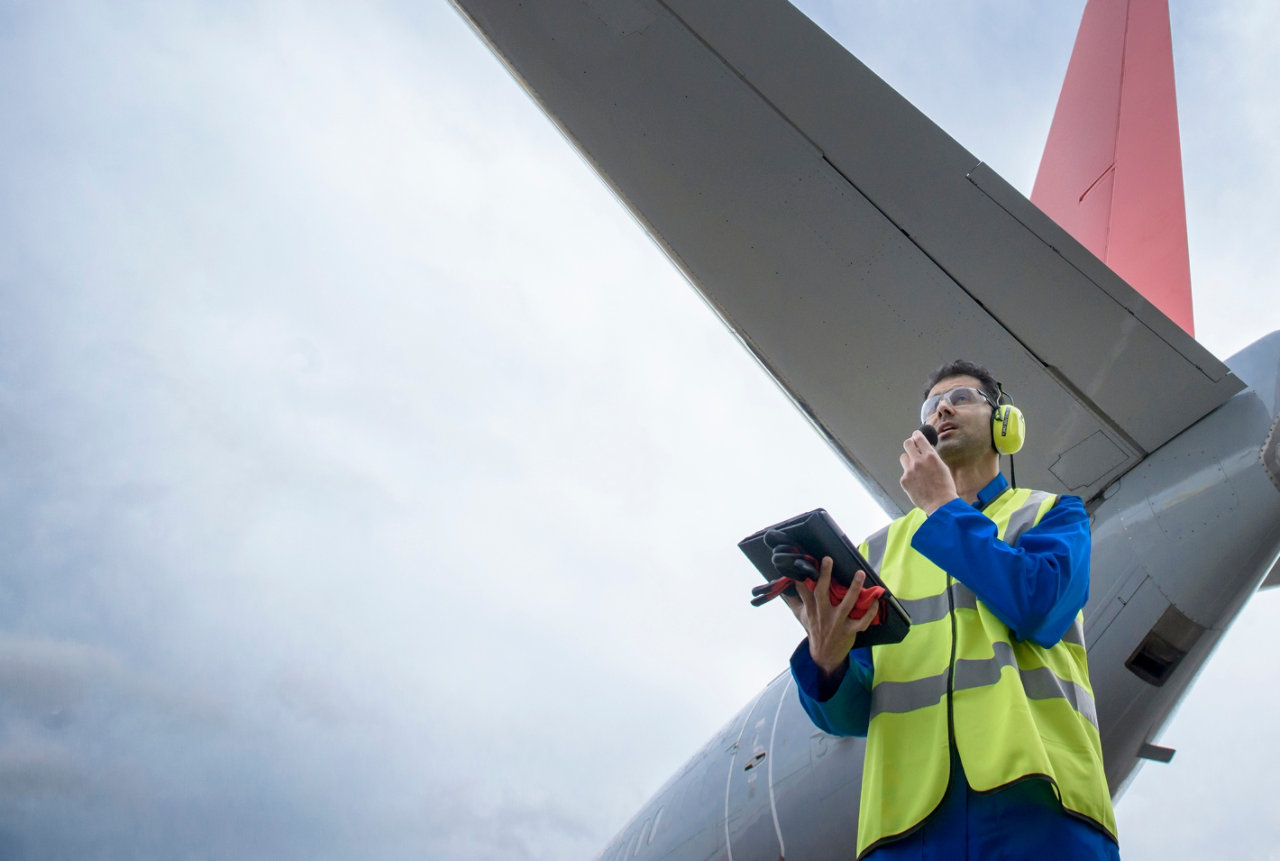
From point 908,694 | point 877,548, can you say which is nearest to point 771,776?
point 877,548

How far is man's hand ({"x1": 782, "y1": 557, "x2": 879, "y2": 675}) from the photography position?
162 centimetres

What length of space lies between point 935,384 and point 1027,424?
26.0 inches

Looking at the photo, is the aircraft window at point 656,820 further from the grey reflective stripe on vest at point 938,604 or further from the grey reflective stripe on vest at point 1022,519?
the grey reflective stripe on vest at point 1022,519

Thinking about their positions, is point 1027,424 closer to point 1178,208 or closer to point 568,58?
point 568,58

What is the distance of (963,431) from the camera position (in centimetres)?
207

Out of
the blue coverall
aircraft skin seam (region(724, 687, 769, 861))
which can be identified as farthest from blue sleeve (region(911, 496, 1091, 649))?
aircraft skin seam (region(724, 687, 769, 861))

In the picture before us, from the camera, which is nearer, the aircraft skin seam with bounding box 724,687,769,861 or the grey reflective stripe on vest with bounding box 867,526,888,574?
the grey reflective stripe on vest with bounding box 867,526,888,574

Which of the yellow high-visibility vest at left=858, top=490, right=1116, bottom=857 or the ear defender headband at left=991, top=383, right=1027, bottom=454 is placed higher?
the ear defender headband at left=991, top=383, right=1027, bottom=454

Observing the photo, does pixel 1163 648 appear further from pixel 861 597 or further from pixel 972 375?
pixel 861 597

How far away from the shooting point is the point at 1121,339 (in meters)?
2.51

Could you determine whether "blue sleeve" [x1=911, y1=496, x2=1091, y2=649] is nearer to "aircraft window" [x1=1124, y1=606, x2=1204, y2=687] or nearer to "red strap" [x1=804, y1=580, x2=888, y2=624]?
"red strap" [x1=804, y1=580, x2=888, y2=624]

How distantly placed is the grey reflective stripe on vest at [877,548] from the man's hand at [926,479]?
439 millimetres

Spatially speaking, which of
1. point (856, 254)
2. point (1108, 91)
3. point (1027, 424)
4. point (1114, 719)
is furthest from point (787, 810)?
point (1108, 91)

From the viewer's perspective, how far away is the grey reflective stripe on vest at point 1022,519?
1.81 m
